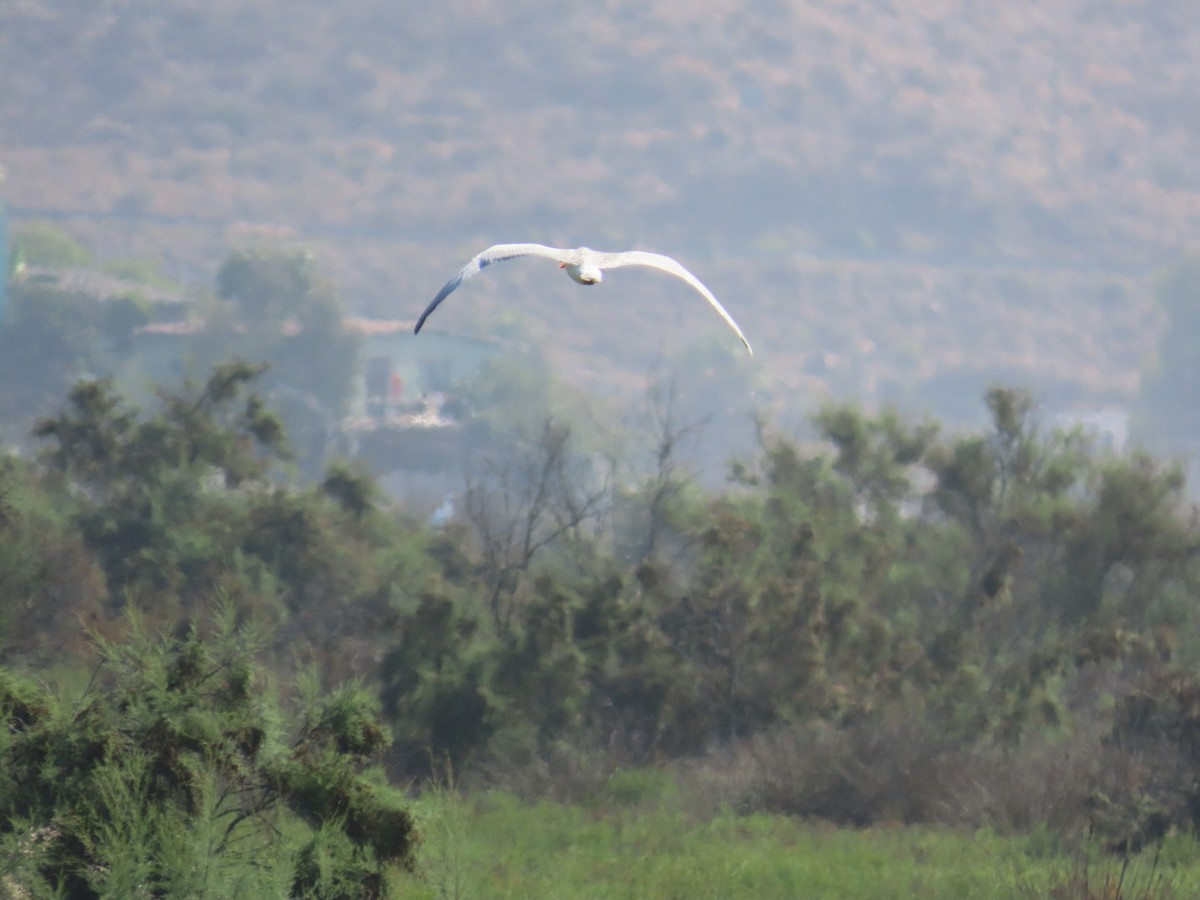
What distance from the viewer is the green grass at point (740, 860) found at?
7898mm

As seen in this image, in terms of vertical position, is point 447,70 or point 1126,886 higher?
point 447,70

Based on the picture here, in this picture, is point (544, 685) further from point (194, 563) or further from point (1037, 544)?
point (1037, 544)

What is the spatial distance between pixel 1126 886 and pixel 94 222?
85729 millimetres

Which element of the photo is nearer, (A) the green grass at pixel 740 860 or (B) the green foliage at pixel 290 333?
(A) the green grass at pixel 740 860

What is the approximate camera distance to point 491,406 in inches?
1961

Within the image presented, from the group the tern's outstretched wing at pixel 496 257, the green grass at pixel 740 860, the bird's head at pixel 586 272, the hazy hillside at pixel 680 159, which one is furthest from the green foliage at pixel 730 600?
the hazy hillside at pixel 680 159

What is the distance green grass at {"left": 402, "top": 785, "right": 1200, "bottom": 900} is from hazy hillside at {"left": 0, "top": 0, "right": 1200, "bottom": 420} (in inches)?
2743

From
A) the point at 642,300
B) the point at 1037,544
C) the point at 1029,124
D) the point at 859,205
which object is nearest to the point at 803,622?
the point at 1037,544

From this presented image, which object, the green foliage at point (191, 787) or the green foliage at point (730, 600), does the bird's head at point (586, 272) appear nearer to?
the green foliage at point (191, 787)

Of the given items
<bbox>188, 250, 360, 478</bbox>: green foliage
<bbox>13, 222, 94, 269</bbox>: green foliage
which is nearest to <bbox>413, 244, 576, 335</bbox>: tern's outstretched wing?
<bbox>188, 250, 360, 478</bbox>: green foliage

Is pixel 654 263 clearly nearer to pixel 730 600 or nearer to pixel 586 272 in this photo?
pixel 586 272

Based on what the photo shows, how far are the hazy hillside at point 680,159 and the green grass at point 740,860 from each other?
69.7m

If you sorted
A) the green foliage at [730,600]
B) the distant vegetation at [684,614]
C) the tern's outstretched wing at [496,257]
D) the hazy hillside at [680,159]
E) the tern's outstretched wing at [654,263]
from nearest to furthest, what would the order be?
the tern's outstretched wing at [496,257]
the tern's outstretched wing at [654,263]
the distant vegetation at [684,614]
the green foliage at [730,600]
the hazy hillside at [680,159]

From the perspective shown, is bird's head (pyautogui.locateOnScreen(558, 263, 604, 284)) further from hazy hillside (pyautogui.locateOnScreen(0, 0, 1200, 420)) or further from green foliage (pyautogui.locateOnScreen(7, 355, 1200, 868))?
hazy hillside (pyautogui.locateOnScreen(0, 0, 1200, 420))
